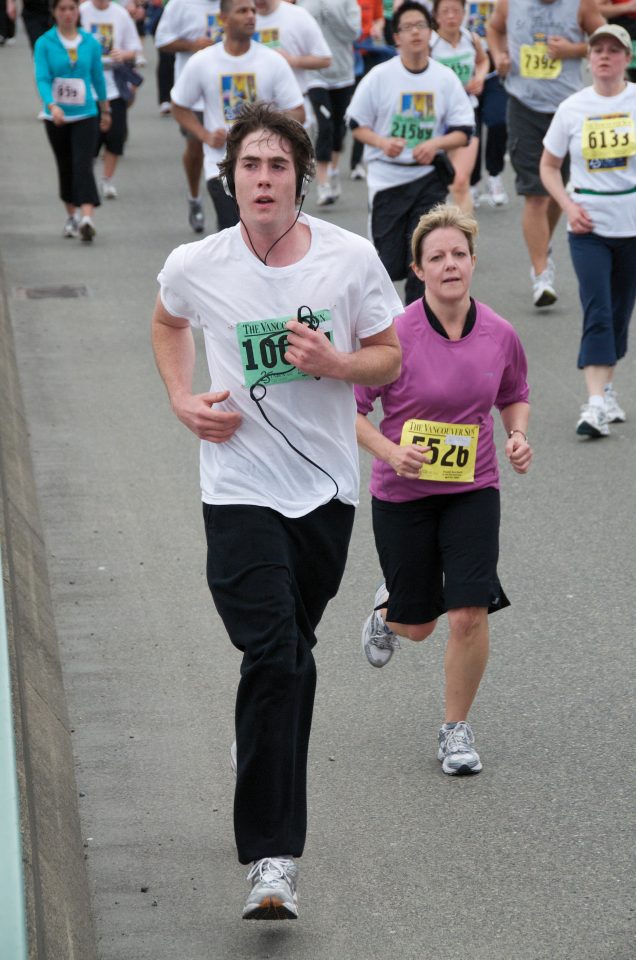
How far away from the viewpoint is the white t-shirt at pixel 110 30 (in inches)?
661

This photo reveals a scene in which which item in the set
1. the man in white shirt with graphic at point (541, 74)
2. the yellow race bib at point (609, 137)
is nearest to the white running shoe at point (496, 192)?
the man in white shirt with graphic at point (541, 74)

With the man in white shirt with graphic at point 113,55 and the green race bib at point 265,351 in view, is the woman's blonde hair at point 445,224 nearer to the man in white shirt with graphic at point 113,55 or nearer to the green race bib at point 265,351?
the green race bib at point 265,351

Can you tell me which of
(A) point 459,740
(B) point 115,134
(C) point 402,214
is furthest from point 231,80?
(A) point 459,740

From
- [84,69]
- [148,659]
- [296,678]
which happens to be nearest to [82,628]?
[148,659]

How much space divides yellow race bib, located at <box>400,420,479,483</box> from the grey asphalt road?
878 mm

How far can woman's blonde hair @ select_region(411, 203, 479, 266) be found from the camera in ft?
18.1

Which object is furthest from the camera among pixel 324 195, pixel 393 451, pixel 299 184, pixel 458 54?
pixel 324 195

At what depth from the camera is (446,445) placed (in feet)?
17.6

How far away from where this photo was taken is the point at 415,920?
4.42m

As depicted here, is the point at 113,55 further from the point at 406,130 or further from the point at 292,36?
the point at 406,130

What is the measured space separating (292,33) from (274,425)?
987cm

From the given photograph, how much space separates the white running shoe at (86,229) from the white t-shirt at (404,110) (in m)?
4.14

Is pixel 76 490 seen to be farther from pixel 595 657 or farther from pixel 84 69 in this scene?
pixel 84 69

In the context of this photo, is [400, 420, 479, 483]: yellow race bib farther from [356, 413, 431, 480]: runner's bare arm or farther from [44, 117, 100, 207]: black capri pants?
[44, 117, 100, 207]: black capri pants
